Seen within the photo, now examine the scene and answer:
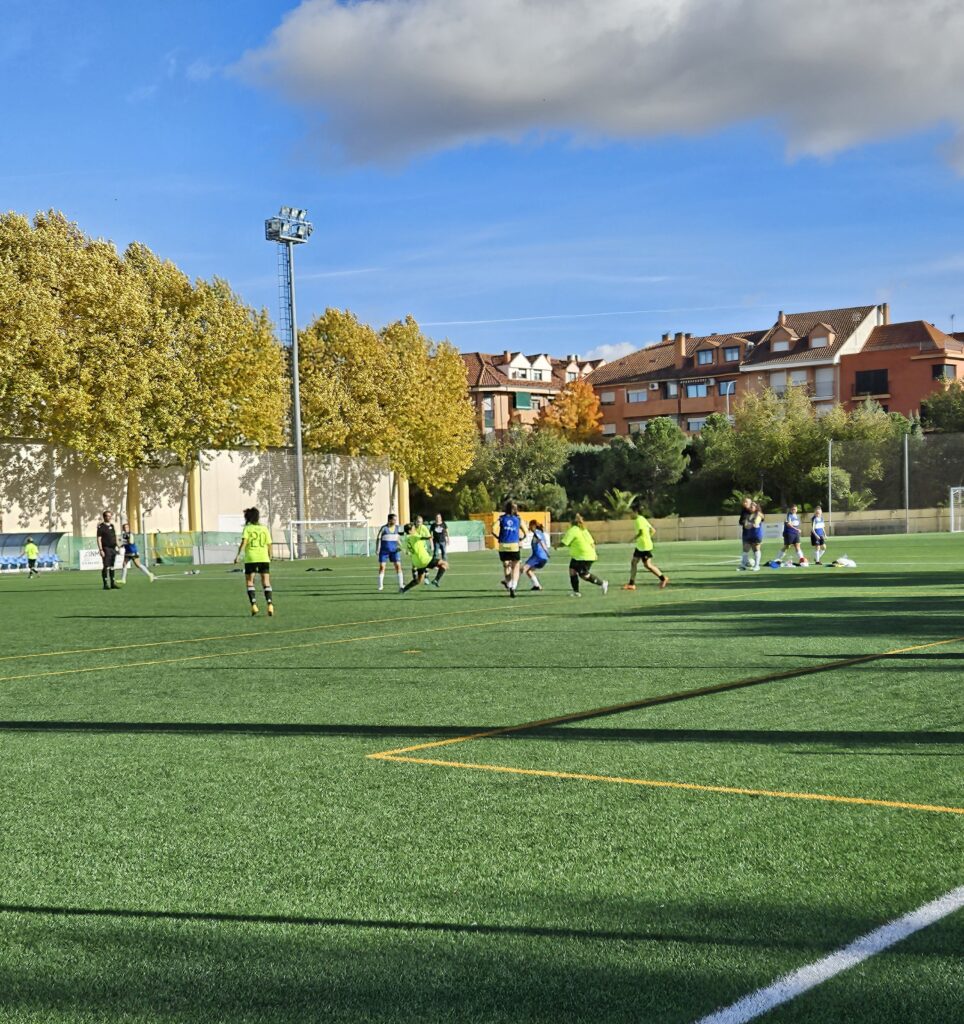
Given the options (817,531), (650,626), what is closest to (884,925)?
(650,626)

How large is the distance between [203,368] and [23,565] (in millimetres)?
10940

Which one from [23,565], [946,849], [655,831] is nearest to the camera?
[946,849]

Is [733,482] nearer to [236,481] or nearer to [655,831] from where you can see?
[236,481]

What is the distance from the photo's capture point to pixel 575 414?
105875 mm

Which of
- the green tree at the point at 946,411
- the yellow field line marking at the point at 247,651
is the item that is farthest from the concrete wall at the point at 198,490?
the yellow field line marking at the point at 247,651

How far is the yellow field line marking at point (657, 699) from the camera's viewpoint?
27.9 feet

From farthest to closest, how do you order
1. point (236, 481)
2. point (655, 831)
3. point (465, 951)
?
point (236, 481) < point (655, 831) < point (465, 951)

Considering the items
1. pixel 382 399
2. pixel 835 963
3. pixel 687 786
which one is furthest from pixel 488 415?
pixel 835 963

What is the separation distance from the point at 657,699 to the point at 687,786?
10.6 ft

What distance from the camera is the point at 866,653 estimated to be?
43.2ft

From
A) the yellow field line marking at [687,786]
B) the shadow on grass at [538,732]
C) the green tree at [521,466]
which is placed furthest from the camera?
the green tree at [521,466]

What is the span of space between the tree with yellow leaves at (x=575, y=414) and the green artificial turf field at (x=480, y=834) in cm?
9182

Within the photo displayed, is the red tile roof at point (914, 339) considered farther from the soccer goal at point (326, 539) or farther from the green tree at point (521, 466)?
the soccer goal at point (326, 539)

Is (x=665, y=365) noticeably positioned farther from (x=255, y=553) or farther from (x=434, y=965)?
(x=434, y=965)
